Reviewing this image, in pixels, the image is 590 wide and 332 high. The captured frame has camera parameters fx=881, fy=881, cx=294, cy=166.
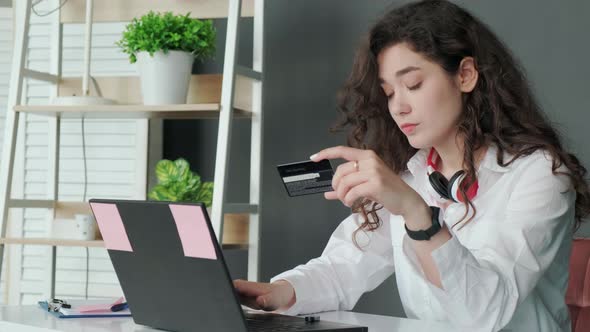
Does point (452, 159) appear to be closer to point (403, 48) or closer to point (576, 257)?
point (403, 48)

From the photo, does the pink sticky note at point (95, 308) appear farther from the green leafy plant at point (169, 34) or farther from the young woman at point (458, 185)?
the green leafy plant at point (169, 34)

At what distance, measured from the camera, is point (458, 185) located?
1943mm

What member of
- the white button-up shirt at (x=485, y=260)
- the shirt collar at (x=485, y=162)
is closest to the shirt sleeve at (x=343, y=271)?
the white button-up shirt at (x=485, y=260)

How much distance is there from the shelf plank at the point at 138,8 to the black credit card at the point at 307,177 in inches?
70.3

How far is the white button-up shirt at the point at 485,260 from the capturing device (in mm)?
1534

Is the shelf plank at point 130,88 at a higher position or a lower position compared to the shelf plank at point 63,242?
higher

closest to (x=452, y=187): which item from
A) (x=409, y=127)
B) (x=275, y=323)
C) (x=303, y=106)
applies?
(x=409, y=127)

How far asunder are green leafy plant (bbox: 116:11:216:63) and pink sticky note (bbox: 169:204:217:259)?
5.87 feet

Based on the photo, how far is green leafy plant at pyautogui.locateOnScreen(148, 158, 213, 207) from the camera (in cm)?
310

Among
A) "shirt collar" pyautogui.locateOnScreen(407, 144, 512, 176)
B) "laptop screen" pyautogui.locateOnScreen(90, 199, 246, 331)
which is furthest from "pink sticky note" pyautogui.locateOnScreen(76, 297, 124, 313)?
"shirt collar" pyautogui.locateOnScreen(407, 144, 512, 176)

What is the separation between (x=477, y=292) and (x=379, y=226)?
646mm

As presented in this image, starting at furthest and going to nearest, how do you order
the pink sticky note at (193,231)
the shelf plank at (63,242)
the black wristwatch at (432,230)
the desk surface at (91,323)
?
the shelf plank at (63,242) → the desk surface at (91,323) → the black wristwatch at (432,230) → the pink sticky note at (193,231)

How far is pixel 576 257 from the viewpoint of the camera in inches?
86.1

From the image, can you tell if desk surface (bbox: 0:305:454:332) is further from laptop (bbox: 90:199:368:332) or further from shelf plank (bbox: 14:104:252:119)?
shelf plank (bbox: 14:104:252:119)
